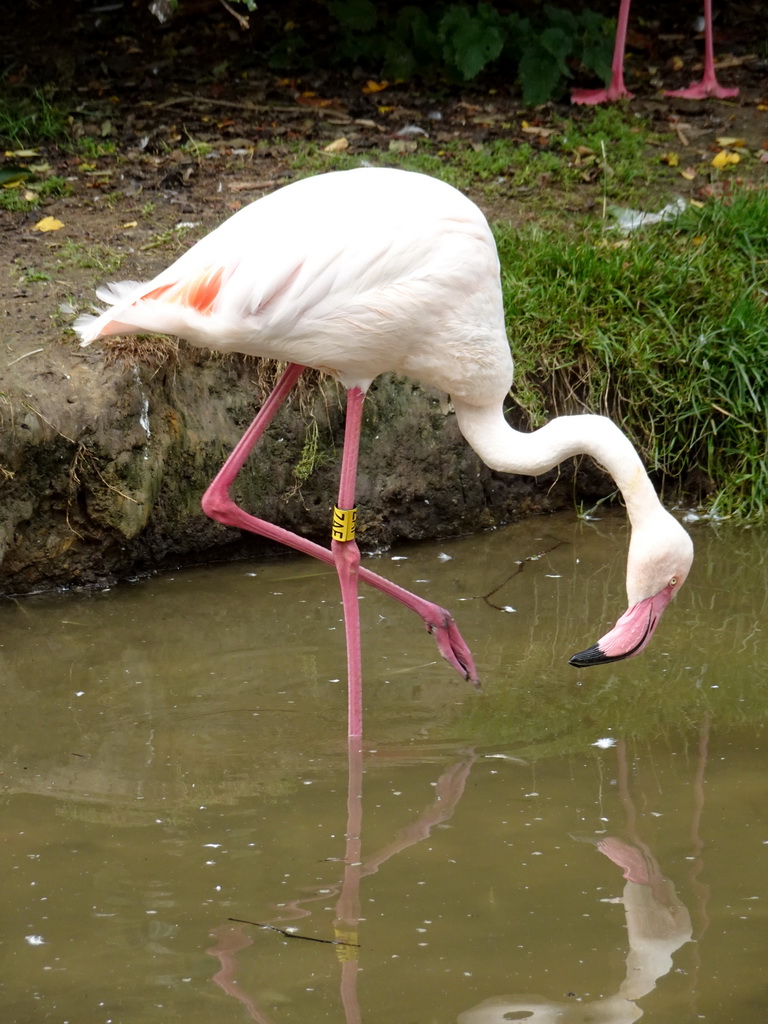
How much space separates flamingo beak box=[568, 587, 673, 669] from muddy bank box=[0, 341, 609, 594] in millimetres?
1726

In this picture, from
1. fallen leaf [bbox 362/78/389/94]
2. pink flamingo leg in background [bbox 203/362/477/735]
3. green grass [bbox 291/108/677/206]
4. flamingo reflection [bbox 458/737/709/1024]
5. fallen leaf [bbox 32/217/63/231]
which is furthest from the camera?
fallen leaf [bbox 362/78/389/94]

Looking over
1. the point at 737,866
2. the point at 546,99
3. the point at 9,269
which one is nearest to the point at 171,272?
the point at 9,269

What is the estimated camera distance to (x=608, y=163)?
6844mm

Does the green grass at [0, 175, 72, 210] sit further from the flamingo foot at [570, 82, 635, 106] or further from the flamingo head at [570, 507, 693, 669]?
the flamingo head at [570, 507, 693, 669]

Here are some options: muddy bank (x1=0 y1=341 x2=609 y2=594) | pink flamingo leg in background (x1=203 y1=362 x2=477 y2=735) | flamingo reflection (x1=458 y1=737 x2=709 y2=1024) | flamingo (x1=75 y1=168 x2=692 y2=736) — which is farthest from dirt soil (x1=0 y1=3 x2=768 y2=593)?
flamingo reflection (x1=458 y1=737 x2=709 y2=1024)

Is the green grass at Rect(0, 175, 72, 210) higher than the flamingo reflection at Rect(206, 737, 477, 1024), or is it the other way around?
the green grass at Rect(0, 175, 72, 210)

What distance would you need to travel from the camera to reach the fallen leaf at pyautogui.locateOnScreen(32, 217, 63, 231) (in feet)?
19.8

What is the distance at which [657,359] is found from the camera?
554 cm

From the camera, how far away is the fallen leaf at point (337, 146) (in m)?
6.89

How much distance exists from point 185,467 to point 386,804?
80.8 inches

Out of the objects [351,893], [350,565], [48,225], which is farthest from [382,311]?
[48,225]

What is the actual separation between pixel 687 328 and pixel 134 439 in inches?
94.7

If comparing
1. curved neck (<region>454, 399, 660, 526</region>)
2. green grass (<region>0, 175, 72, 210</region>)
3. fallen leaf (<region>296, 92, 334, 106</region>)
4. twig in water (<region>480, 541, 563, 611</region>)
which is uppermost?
fallen leaf (<region>296, 92, 334, 106</region>)

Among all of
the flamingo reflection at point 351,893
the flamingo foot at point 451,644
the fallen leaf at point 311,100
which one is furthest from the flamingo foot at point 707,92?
the flamingo reflection at point 351,893
